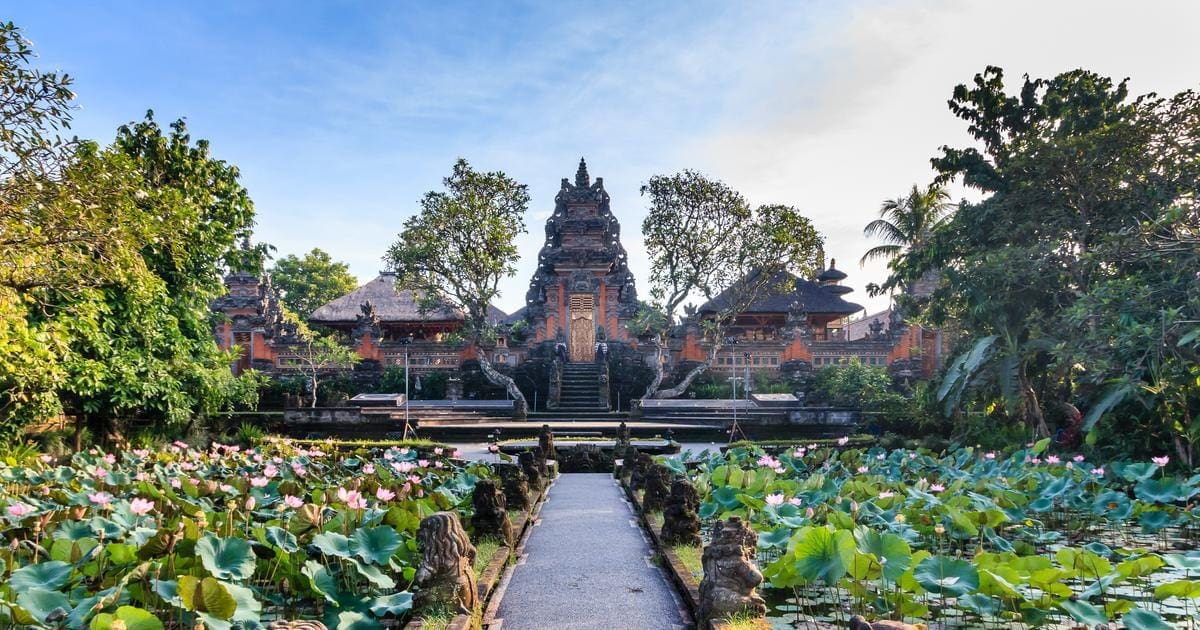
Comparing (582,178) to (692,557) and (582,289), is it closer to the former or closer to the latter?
(582,289)

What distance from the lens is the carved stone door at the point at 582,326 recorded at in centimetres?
2452

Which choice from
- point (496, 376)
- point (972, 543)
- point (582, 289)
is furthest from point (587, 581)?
point (582, 289)

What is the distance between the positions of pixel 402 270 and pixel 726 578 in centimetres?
1954

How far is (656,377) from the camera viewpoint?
22484mm

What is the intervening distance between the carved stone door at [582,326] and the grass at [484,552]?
18.8m

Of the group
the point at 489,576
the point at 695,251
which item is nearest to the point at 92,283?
the point at 489,576

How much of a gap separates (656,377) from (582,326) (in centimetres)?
360

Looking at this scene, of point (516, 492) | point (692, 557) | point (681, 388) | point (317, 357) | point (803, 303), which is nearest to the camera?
point (692, 557)

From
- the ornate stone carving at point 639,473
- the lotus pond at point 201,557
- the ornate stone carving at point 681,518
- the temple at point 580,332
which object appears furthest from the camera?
the temple at point 580,332

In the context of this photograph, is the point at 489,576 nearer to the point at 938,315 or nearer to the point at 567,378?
the point at 938,315

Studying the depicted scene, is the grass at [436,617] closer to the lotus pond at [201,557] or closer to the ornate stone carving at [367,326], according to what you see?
the lotus pond at [201,557]

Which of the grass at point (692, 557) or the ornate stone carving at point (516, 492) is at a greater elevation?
the ornate stone carving at point (516, 492)

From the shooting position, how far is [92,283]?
902 cm

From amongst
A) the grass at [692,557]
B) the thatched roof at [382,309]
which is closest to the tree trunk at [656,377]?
the thatched roof at [382,309]
